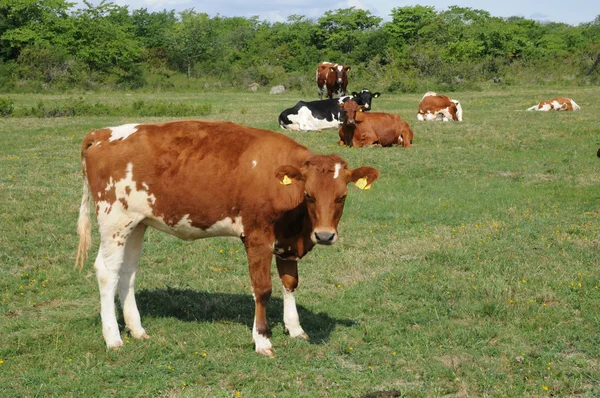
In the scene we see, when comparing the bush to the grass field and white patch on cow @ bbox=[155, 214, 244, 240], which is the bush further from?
white patch on cow @ bbox=[155, 214, 244, 240]

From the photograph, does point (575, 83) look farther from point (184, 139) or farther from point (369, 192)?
point (184, 139)

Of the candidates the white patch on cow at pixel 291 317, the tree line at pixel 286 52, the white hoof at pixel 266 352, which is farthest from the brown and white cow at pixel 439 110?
the white hoof at pixel 266 352

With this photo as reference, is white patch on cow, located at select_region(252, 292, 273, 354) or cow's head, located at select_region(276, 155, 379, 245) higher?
cow's head, located at select_region(276, 155, 379, 245)

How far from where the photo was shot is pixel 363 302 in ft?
26.3

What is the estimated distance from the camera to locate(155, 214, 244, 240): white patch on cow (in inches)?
265

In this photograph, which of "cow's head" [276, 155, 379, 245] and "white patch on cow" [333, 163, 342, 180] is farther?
"white patch on cow" [333, 163, 342, 180]

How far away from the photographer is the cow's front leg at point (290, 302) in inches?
277

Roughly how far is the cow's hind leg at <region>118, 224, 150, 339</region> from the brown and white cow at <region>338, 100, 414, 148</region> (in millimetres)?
12823

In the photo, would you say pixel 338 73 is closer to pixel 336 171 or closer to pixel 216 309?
pixel 216 309

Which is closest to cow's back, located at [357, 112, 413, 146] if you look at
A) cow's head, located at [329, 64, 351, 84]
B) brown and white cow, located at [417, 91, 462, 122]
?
brown and white cow, located at [417, 91, 462, 122]

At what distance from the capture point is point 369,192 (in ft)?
46.9

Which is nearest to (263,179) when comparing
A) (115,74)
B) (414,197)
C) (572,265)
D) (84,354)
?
(84,354)

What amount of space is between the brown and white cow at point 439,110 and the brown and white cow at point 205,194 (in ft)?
60.6

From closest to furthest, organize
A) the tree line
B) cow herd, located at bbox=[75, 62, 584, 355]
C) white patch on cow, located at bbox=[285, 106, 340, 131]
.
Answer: cow herd, located at bbox=[75, 62, 584, 355] → white patch on cow, located at bbox=[285, 106, 340, 131] → the tree line
